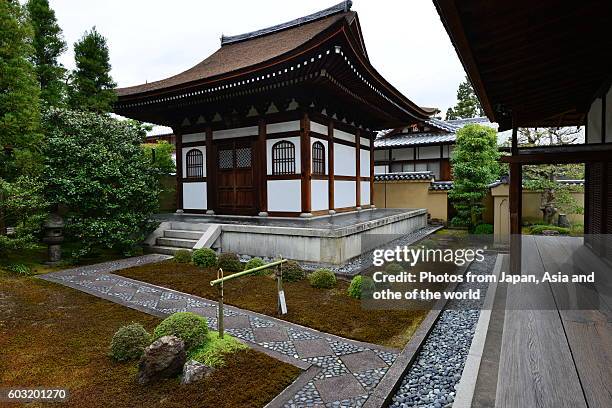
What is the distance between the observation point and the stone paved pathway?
3.05m

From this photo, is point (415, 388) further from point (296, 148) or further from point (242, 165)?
point (242, 165)

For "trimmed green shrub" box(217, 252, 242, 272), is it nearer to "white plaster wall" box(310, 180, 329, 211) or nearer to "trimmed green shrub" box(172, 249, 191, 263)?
"trimmed green shrub" box(172, 249, 191, 263)

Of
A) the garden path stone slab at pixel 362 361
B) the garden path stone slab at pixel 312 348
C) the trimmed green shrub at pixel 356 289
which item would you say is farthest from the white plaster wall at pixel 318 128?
the garden path stone slab at pixel 362 361

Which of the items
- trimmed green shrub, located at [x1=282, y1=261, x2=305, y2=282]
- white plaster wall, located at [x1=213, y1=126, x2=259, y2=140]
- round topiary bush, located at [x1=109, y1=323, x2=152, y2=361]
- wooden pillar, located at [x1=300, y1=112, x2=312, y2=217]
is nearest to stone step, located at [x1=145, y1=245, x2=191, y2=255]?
wooden pillar, located at [x1=300, y1=112, x2=312, y2=217]

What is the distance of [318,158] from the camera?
10328 mm

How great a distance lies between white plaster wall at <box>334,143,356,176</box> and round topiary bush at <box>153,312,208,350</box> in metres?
8.17

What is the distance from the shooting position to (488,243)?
1134cm

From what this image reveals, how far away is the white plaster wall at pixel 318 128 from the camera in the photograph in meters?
9.84

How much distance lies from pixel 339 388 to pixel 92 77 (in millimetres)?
13114

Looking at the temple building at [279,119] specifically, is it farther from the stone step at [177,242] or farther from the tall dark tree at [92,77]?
the stone step at [177,242]

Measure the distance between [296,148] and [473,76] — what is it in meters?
6.36

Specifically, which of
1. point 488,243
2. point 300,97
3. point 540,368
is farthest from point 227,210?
point 540,368

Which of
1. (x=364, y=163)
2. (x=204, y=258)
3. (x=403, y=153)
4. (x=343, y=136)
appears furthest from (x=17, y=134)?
(x=403, y=153)

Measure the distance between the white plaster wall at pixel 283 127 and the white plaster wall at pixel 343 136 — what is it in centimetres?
190
